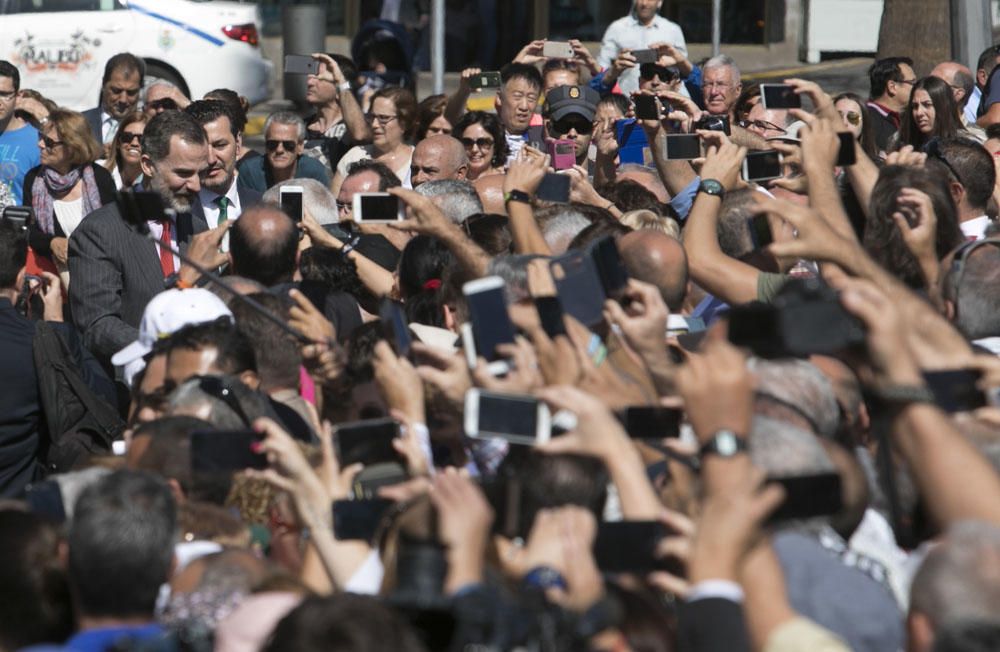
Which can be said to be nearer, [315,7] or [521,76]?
[521,76]

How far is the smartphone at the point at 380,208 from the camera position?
571cm

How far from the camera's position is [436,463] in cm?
445

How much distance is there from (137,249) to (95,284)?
22cm

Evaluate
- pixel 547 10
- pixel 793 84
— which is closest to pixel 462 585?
pixel 793 84

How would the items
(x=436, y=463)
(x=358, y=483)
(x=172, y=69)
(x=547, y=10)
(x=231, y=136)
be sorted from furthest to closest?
(x=547, y=10) < (x=172, y=69) < (x=231, y=136) < (x=436, y=463) < (x=358, y=483)

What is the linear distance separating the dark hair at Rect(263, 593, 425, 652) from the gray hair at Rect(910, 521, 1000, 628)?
873 mm

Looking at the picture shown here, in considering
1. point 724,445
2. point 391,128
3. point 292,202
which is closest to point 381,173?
point 292,202

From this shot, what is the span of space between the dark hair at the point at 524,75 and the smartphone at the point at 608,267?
5.47 m

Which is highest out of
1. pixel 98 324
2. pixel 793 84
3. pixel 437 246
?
pixel 793 84

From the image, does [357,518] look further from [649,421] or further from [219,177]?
[219,177]

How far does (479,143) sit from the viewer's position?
29.0 ft

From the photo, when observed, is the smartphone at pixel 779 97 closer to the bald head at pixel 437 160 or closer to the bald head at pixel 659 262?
the bald head at pixel 659 262

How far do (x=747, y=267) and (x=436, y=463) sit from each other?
163 cm

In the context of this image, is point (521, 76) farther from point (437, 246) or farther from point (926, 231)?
point (926, 231)
